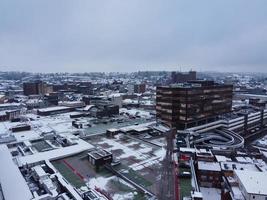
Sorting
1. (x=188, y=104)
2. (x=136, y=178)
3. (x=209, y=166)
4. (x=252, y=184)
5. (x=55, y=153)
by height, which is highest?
A: (x=188, y=104)

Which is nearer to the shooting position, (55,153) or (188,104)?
(55,153)

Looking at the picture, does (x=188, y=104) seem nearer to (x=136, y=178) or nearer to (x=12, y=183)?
(x=136, y=178)

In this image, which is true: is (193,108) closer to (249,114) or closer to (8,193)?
(249,114)

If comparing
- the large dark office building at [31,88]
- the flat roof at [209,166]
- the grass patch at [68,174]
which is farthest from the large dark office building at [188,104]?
the large dark office building at [31,88]

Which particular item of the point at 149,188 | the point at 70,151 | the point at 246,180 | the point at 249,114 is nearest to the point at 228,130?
the point at 249,114

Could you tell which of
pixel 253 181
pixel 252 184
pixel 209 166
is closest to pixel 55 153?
pixel 209 166

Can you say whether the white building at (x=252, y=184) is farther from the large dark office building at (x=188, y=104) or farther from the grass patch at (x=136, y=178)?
the large dark office building at (x=188, y=104)
